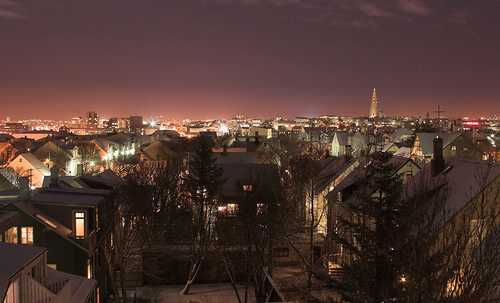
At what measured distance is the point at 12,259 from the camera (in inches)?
487

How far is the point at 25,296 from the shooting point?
12.4m

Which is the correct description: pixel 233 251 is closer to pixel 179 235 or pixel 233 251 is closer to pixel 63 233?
pixel 179 235

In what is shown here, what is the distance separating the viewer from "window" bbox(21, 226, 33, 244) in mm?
20953

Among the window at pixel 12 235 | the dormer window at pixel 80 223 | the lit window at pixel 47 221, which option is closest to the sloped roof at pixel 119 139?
the dormer window at pixel 80 223

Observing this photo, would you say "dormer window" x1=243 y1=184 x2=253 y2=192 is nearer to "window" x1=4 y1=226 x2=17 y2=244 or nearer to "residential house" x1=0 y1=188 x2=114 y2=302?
"residential house" x1=0 y1=188 x2=114 y2=302

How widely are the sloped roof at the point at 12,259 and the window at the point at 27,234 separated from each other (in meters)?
8.03

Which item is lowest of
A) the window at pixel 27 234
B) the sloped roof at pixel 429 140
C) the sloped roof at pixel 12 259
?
the window at pixel 27 234

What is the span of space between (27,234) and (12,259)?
30.7 feet

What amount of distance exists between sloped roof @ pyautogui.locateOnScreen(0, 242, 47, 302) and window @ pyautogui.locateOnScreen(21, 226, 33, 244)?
8031 millimetres

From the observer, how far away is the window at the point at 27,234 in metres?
21.0

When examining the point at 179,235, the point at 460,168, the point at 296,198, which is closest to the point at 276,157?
the point at 296,198

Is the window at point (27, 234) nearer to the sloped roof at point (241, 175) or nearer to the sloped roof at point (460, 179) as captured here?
the sloped roof at point (460, 179)

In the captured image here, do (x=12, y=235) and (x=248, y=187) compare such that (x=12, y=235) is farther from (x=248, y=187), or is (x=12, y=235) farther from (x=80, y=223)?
(x=248, y=187)

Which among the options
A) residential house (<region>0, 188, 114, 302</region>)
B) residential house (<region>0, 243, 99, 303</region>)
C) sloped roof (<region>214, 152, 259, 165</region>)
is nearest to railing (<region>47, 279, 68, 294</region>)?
residential house (<region>0, 243, 99, 303</region>)
